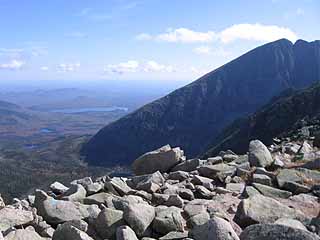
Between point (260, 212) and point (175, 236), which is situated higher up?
point (260, 212)

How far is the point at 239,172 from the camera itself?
20.5m

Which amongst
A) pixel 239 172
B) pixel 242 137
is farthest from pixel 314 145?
pixel 242 137

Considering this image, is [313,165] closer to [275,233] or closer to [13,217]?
[275,233]

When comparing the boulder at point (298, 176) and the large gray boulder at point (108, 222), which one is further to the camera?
the boulder at point (298, 176)

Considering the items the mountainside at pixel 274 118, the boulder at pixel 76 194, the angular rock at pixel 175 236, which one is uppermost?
the boulder at pixel 76 194

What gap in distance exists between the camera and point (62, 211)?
47.7ft

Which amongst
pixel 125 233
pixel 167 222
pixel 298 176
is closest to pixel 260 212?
pixel 167 222

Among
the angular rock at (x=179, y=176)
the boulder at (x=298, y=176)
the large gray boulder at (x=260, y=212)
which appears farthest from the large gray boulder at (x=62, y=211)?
the boulder at (x=298, y=176)

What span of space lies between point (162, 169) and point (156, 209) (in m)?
8.60

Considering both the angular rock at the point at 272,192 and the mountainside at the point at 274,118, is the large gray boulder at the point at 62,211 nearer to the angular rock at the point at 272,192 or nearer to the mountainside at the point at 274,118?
the angular rock at the point at 272,192

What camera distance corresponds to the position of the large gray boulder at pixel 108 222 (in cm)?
1314

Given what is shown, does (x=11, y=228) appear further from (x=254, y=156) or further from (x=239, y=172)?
(x=254, y=156)

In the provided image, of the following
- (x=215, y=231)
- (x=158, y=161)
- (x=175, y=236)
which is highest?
(x=215, y=231)

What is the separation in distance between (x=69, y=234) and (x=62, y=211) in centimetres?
254
